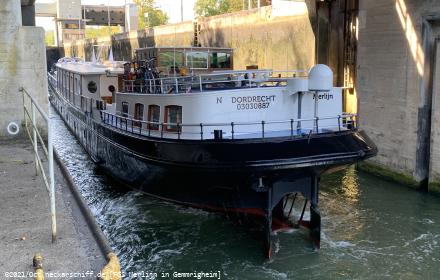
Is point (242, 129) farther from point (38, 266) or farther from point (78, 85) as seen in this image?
point (78, 85)

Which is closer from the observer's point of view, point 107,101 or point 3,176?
point 3,176

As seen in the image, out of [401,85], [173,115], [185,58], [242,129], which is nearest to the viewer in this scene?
[242,129]

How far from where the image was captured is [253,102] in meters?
9.92

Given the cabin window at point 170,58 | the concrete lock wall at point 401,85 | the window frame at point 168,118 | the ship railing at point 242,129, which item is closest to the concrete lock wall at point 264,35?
the concrete lock wall at point 401,85

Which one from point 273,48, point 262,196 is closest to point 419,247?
point 262,196

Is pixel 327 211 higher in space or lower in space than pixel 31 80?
lower

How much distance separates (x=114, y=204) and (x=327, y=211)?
17.4 feet

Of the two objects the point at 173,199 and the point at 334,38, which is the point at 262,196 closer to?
the point at 173,199

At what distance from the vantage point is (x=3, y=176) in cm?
734

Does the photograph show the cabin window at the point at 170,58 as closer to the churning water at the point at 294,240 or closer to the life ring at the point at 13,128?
the churning water at the point at 294,240

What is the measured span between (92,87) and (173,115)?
7.56 m

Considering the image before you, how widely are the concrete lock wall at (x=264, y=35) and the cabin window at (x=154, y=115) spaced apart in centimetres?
1118

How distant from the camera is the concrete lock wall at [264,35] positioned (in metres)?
21.5

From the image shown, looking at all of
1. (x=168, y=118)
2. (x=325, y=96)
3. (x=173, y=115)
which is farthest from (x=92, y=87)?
(x=325, y=96)
